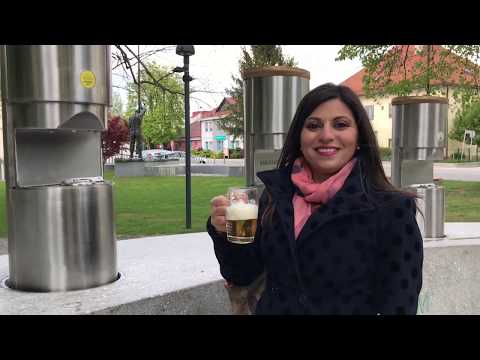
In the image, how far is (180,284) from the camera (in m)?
3.49

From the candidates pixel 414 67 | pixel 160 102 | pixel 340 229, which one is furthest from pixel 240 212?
pixel 414 67

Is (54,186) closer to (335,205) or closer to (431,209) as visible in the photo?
(335,205)

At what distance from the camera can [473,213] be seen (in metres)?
9.35

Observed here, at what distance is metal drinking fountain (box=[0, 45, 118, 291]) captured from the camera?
3.50m

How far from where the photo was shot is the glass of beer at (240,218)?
1.96 m

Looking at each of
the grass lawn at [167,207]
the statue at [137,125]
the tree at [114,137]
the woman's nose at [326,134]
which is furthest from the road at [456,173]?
the tree at [114,137]

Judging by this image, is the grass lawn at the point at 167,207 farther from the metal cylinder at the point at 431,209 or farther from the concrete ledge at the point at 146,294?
the metal cylinder at the point at 431,209

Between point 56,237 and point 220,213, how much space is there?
78.2 inches

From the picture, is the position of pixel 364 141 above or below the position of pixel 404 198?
above

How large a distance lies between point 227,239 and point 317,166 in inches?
20.2

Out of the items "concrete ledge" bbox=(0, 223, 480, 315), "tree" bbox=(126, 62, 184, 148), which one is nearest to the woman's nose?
"concrete ledge" bbox=(0, 223, 480, 315)
